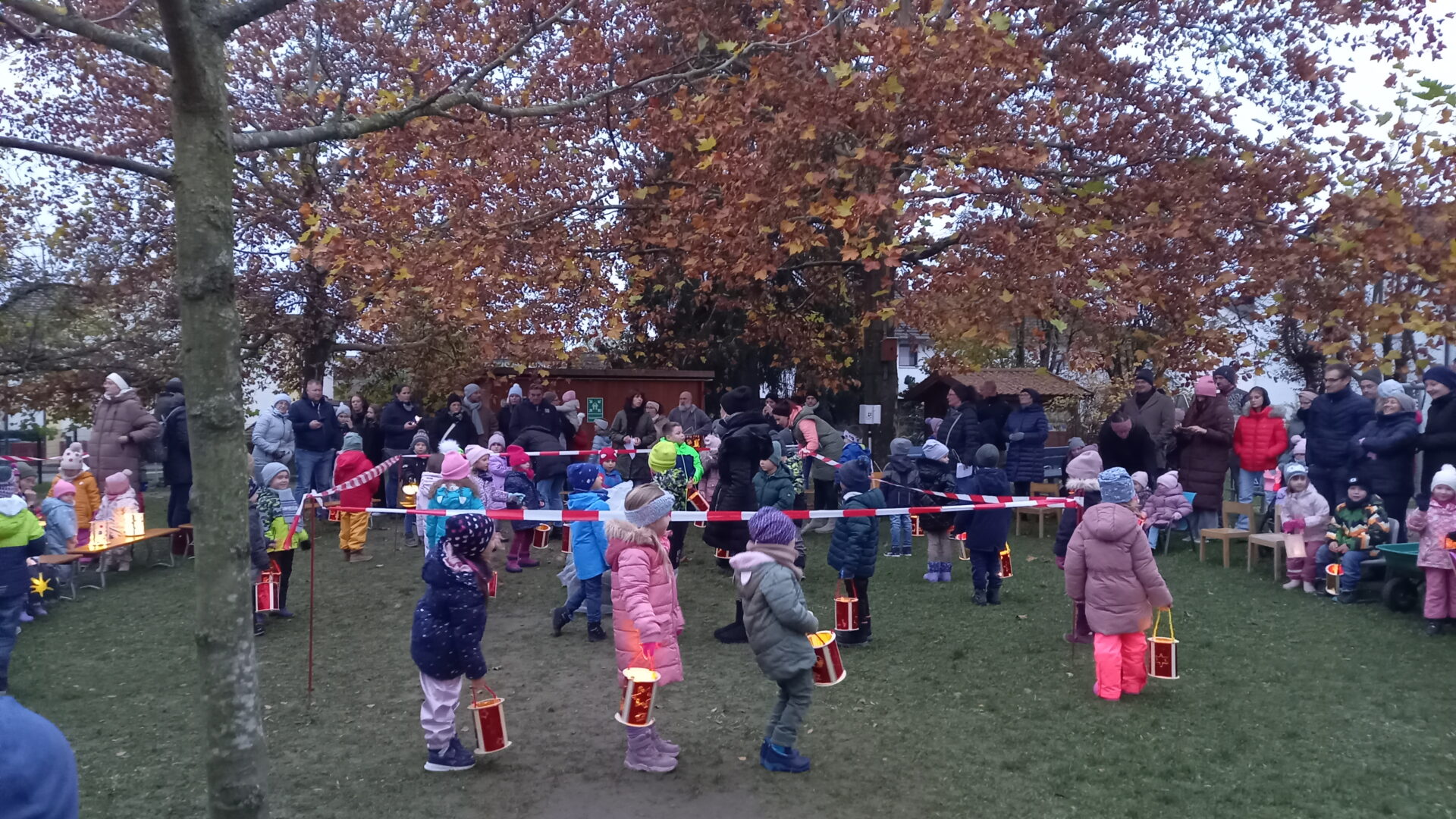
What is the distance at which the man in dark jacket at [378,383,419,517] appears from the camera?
15039 millimetres

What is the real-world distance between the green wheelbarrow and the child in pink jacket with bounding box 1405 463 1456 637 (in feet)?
1.98

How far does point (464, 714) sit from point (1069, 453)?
10392 mm

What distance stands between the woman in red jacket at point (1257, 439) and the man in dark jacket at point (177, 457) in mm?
12498

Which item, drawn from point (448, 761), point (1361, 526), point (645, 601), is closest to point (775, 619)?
point (645, 601)

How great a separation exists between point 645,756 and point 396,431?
34.0ft

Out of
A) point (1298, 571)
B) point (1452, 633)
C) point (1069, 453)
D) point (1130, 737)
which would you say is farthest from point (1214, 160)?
point (1130, 737)

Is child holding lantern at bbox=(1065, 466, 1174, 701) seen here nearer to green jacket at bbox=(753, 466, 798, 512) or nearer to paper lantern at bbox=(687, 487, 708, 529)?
green jacket at bbox=(753, 466, 798, 512)

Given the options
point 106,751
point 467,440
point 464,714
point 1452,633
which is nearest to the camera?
point 106,751

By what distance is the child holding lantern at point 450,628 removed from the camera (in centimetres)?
548

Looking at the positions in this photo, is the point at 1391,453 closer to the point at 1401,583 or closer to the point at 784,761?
the point at 1401,583

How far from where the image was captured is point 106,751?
20.0 ft

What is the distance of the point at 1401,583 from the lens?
30.3 ft

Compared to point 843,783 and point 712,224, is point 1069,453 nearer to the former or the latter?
point 712,224

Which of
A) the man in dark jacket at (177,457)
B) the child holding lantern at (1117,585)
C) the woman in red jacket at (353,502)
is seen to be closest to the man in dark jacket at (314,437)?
the woman in red jacket at (353,502)
